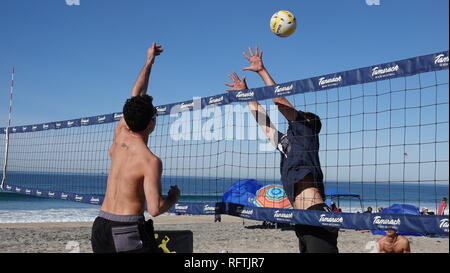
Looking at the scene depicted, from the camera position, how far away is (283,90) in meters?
5.07

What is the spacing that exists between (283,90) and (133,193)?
263 centimetres

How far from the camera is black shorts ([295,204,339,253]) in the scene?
10.9ft

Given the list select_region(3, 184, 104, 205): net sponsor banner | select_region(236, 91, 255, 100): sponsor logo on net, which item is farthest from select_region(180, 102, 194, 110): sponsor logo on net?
select_region(3, 184, 104, 205): net sponsor banner

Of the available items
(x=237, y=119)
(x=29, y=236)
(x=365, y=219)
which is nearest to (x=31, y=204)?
(x=29, y=236)

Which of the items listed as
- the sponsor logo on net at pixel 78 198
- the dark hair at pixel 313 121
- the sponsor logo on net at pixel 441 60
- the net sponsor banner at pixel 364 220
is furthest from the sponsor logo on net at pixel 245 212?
the sponsor logo on net at pixel 78 198

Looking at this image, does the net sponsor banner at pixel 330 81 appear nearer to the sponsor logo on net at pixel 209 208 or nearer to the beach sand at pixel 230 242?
the sponsor logo on net at pixel 209 208

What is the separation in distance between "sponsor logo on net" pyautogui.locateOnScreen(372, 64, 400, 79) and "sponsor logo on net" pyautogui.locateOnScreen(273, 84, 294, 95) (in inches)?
37.1

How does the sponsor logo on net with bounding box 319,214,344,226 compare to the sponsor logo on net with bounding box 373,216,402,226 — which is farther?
the sponsor logo on net with bounding box 373,216,402,226

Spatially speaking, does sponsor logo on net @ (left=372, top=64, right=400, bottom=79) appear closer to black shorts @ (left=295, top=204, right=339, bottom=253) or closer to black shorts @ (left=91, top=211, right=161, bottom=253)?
black shorts @ (left=295, top=204, right=339, bottom=253)

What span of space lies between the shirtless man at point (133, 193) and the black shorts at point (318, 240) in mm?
1136

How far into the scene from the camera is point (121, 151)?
10.2 feet

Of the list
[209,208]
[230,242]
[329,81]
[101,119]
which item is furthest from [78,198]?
[230,242]
